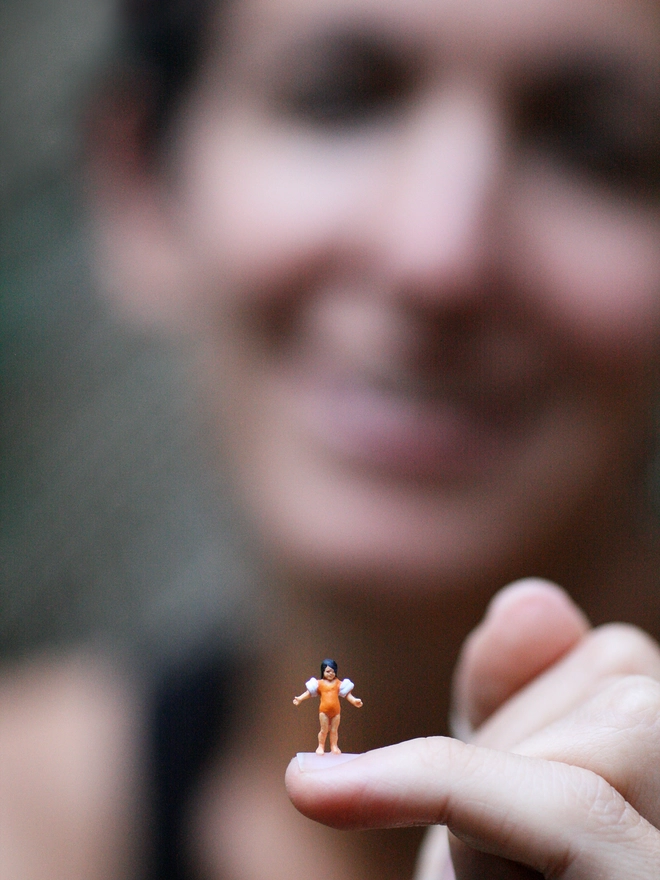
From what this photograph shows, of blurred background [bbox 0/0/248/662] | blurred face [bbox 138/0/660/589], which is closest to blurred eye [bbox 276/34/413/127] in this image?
blurred face [bbox 138/0/660/589]

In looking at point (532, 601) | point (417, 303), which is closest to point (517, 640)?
point (532, 601)

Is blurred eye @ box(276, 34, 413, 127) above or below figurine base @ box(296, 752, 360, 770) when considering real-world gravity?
above

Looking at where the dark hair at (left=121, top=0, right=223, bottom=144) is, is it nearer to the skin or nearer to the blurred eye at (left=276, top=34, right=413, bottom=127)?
the skin

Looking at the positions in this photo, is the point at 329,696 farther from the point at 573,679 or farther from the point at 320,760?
the point at 573,679

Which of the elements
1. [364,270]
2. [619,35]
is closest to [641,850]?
[364,270]

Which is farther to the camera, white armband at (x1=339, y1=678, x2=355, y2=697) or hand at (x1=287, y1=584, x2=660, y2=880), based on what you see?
white armband at (x1=339, y1=678, x2=355, y2=697)

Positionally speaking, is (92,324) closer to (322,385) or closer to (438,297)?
(322,385)

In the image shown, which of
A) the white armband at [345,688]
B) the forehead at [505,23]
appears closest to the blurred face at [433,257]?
the forehead at [505,23]
